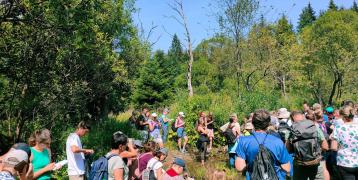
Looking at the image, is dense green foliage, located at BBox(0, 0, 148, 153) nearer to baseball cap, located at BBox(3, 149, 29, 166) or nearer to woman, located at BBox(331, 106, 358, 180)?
baseball cap, located at BBox(3, 149, 29, 166)

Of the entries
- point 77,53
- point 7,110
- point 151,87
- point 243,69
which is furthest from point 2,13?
point 151,87

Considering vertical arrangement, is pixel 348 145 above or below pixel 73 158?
above

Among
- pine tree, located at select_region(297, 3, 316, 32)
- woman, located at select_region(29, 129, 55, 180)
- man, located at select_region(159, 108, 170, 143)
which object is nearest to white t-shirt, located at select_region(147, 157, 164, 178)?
woman, located at select_region(29, 129, 55, 180)

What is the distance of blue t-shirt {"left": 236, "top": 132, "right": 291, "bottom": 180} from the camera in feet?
13.6

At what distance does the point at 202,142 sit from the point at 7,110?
602cm

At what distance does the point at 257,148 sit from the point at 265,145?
9 centimetres

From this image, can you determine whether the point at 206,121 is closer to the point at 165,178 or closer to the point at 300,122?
the point at 300,122

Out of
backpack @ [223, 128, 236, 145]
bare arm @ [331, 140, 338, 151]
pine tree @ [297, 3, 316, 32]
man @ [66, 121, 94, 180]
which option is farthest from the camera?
pine tree @ [297, 3, 316, 32]

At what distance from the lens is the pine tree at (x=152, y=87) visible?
3966 cm

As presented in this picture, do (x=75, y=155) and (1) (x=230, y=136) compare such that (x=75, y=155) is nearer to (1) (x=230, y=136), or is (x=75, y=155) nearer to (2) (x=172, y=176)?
(2) (x=172, y=176)

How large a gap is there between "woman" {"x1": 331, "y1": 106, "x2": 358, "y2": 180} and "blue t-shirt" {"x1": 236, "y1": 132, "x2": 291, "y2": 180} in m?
1.96

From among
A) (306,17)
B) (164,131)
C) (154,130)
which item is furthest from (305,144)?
(306,17)

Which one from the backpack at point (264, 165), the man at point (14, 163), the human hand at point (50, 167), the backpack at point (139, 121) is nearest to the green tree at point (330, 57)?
the backpack at point (139, 121)

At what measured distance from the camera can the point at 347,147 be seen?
5.70 m
